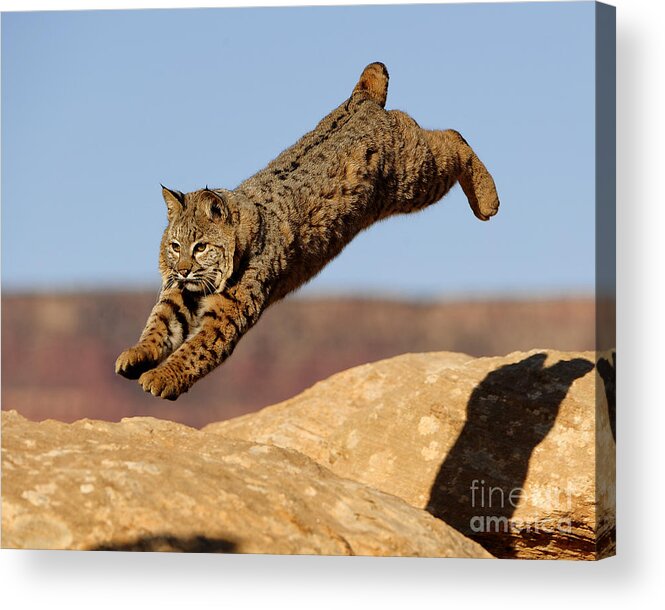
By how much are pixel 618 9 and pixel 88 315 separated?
17.2 ft

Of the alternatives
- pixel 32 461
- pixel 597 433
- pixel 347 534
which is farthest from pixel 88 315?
pixel 597 433

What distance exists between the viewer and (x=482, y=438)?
11.3 metres

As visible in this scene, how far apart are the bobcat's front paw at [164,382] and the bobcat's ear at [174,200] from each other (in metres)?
1.38

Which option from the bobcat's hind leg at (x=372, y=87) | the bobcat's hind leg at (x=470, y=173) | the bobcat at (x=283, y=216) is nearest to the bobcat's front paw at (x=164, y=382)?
the bobcat at (x=283, y=216)

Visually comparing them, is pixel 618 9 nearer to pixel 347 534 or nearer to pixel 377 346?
pixel 347 534

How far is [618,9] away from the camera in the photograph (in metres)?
9.03

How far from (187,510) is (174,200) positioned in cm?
220

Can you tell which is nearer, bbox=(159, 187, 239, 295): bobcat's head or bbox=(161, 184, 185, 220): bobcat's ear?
bbox=(159, 187, 239, 295): bobcat's head

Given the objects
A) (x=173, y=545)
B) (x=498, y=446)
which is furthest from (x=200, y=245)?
(x=498, y=446)

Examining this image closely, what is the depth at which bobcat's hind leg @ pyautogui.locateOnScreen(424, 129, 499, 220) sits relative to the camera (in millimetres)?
11047

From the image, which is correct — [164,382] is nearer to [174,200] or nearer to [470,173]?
[174,200]

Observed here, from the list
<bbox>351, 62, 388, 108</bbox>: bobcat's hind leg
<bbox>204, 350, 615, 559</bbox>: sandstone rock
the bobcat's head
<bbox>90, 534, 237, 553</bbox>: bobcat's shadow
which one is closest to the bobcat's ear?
the bobcat's head

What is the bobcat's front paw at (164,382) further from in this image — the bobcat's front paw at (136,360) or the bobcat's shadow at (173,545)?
the bobcat's shadow at (173,545)

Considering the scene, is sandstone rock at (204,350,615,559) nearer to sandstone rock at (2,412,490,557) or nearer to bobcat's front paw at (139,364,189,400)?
sandstone rock at (2,412,490,557)
